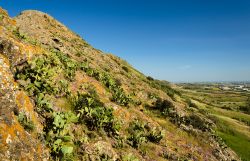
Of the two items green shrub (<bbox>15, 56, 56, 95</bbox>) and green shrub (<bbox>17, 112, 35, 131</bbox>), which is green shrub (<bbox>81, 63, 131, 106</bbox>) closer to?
green shrub (<bbox>15, 56, 56, 95</bbox>)

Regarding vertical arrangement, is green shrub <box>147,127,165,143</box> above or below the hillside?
below

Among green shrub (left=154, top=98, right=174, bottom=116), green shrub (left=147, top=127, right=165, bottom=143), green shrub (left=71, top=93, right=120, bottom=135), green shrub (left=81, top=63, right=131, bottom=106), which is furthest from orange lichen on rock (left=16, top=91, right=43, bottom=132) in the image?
green shrub (left=154, top=98, right=174, bottom=116)

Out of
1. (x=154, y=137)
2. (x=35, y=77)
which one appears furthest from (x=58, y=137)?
(x=154, y=137)

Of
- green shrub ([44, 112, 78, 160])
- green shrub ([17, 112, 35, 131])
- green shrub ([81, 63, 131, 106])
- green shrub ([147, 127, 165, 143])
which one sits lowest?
green shrub ([147, 127, 165, 143])

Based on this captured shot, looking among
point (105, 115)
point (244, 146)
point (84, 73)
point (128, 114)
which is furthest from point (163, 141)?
point (244, 146)

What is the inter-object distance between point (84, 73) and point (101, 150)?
46.8 ft

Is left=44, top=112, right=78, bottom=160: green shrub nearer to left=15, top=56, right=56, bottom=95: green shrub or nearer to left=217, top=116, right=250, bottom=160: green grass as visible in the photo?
left=15, top=56, right=56, bottom=95: green shrub

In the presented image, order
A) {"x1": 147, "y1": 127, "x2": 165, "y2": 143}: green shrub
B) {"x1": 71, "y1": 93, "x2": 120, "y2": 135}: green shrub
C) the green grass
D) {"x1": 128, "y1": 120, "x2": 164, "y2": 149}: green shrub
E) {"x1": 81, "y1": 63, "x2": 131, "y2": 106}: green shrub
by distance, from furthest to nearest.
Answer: the green grass < {"x1": 81, "y1": 63, "x2": 131, "y2": 106}: green shrub < {"x1": 147, "y1": 127, "x2": 165, "y2": 143}: green shrub < {"x1": 128, "y1": 120, "x2": 164, "y2": 149}: green shrub < {"x1": 71, "y1": 93, "x2": 120, "y2": 135}: green shrub

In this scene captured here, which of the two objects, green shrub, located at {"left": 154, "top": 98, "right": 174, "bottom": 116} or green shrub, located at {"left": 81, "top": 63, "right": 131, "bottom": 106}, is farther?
green shrub, located at {"left": 154, "top": 98, "right": 174, "bottom": 116}

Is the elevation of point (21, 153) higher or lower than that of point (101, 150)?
higher

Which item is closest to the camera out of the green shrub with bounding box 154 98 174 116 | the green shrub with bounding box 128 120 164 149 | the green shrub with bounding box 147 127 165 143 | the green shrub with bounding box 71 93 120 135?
the green shrub with bounding box 71 93 120 135

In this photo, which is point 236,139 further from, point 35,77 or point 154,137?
point 35,77

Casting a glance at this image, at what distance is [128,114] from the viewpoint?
23141mm

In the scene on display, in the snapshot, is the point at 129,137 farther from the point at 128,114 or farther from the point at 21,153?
the point at 21,153
